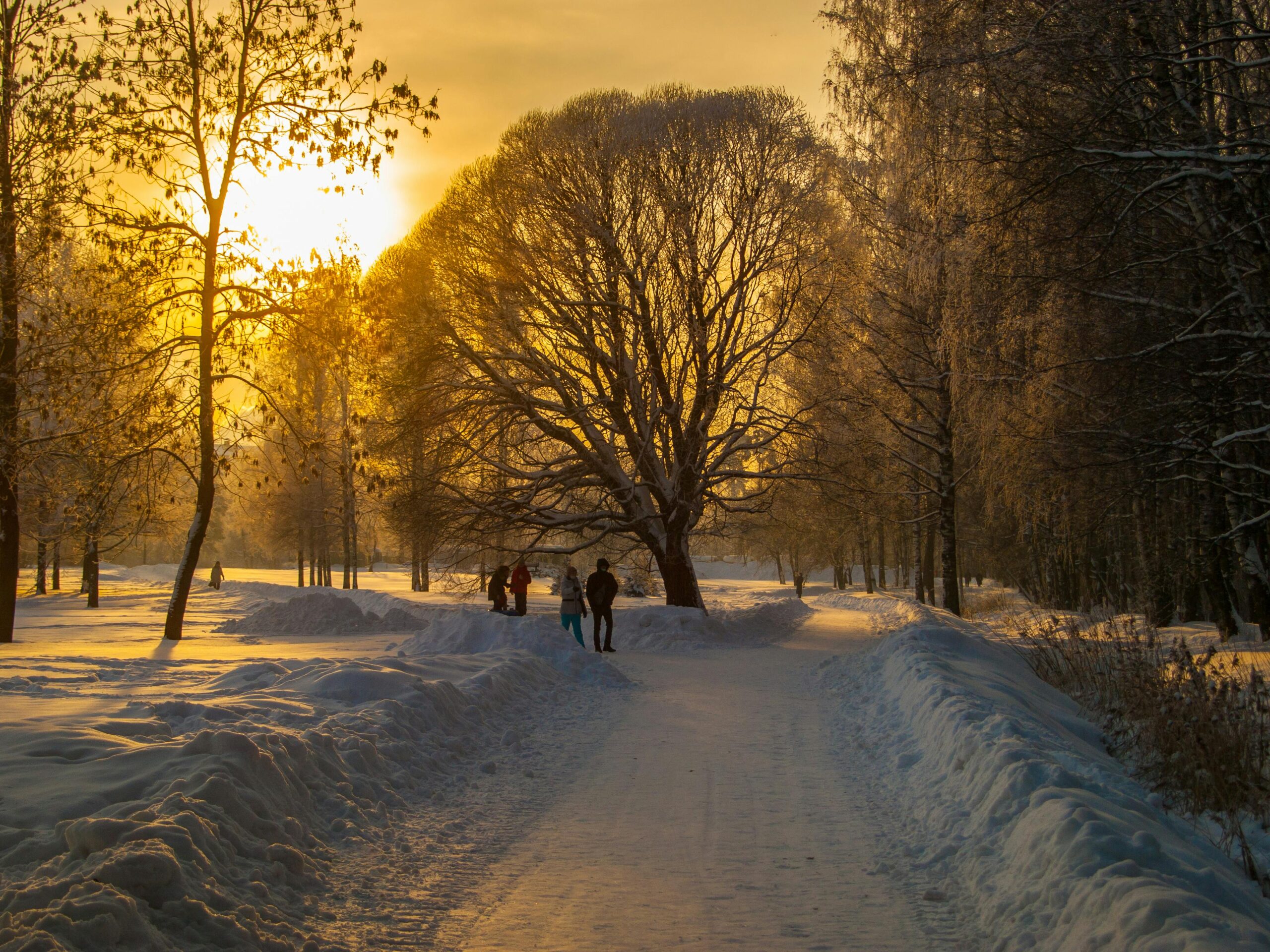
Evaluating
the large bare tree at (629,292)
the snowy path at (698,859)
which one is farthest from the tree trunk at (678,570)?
the snowy path at (698,859)

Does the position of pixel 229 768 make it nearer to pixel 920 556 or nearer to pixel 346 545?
pixel 920 556

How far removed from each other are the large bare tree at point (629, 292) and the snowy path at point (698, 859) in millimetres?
12301

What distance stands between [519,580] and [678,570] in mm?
4159

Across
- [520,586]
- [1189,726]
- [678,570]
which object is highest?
[678,570]

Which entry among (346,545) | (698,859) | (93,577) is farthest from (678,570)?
(346,545)

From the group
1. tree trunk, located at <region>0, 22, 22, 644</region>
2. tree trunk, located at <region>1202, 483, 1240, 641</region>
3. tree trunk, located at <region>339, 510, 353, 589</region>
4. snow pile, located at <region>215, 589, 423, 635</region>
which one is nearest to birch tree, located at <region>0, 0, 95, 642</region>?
tree trunk, located at <region>0, 22, 22, 644</region>

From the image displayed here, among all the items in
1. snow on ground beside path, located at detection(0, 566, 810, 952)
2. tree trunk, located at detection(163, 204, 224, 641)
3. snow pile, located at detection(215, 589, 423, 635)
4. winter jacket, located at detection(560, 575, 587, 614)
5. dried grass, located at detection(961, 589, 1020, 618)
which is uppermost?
tree trunk, located at detection(163, 204, 224, 641)

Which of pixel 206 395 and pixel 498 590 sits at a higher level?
pixel 206 395

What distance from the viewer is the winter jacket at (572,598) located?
17.7 m

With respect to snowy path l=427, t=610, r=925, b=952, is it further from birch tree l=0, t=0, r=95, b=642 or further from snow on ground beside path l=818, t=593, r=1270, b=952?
birch tree l=0, t=0, r=95, b=642

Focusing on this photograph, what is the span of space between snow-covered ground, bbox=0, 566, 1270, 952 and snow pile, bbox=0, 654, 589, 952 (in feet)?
0.06

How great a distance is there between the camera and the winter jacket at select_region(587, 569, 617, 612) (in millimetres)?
17609

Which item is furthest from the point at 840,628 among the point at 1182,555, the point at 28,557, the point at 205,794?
the point at 28,557

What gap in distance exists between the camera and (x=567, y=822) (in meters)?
6.43
